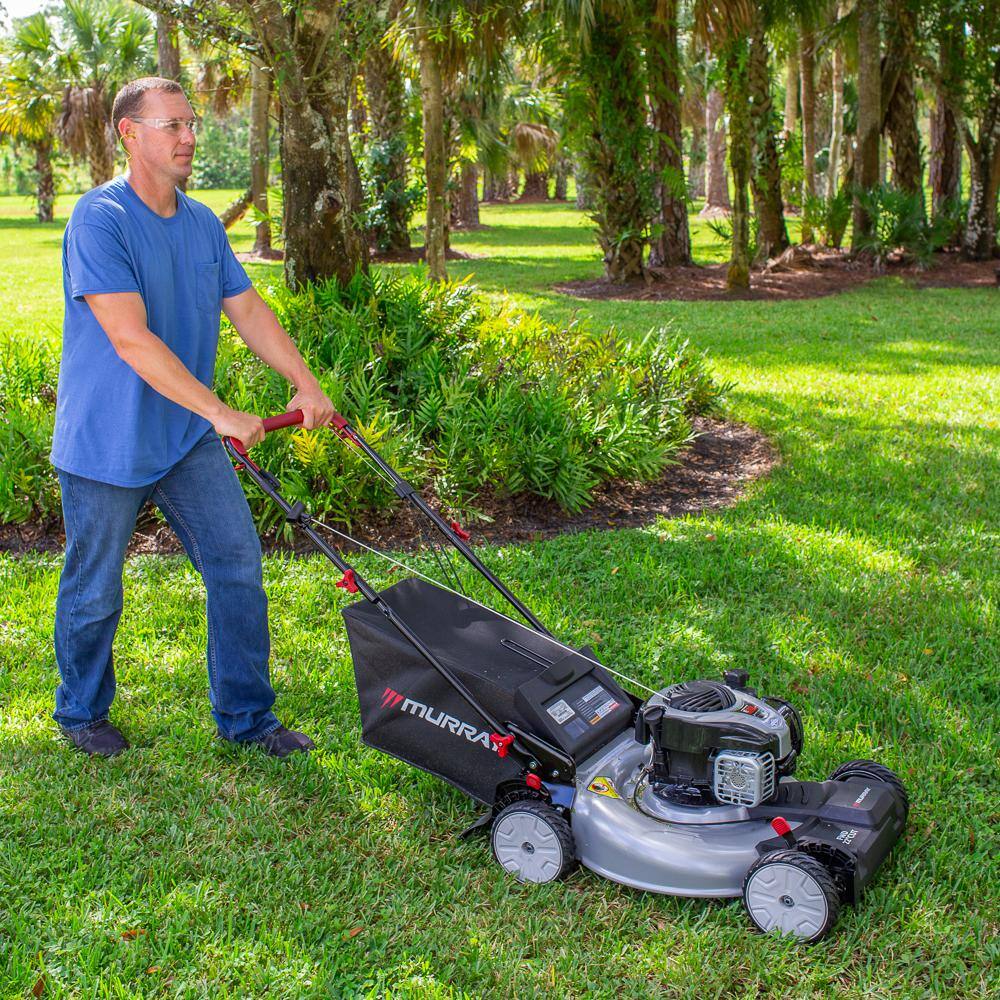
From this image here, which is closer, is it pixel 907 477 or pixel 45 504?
pixel 45 504

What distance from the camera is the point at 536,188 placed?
4741 cm

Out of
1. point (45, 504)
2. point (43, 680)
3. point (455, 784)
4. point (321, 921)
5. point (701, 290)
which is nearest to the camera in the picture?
point (321, 921)

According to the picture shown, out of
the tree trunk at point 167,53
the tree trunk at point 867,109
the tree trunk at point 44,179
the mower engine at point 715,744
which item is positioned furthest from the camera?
the tree trunk at point 44,179

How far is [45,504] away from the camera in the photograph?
18.2ft

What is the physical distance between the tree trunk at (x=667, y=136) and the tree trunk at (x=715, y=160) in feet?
40.8

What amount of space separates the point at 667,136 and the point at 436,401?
32.0 feet

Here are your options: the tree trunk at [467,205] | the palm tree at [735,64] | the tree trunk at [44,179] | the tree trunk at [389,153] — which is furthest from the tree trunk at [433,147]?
the tree trunk at [44,179]

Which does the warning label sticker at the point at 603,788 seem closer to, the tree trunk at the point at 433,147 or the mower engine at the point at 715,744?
the mower engine at the point at 715,744

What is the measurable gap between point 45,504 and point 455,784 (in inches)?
131

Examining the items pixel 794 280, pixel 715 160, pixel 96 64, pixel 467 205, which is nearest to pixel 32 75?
pixel 96 64

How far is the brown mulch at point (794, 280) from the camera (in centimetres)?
1441

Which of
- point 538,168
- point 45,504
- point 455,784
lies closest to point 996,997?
point 455,784

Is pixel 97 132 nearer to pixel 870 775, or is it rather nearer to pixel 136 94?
pixel 136 94

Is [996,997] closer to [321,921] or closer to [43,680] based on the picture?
[321,921]
